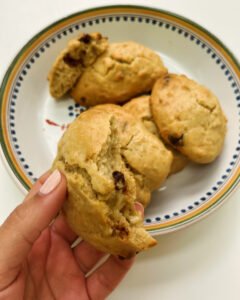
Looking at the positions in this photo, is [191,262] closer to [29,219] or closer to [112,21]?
[29,219]

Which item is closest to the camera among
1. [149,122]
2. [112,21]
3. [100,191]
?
[100,191]

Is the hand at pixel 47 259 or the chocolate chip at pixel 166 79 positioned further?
the chocolate chip at pixel 166 79

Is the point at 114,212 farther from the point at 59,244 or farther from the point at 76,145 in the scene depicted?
the point at 59,244

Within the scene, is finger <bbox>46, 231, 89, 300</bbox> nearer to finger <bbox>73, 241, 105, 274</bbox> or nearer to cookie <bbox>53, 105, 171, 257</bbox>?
finger <bbox>73, 241, 105, 274</bbox>

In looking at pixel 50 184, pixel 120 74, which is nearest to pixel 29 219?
pixel 50 184

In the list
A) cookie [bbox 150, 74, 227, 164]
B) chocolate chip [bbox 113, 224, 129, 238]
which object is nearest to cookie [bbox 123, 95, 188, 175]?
cookie [bbox 150, 74, 227, 164]

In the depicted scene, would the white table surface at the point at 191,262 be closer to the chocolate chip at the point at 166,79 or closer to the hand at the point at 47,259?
the hand at the point at 47,259

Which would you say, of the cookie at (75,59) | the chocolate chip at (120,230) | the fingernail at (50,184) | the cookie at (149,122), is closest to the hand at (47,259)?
the fingernail at (50,184)
